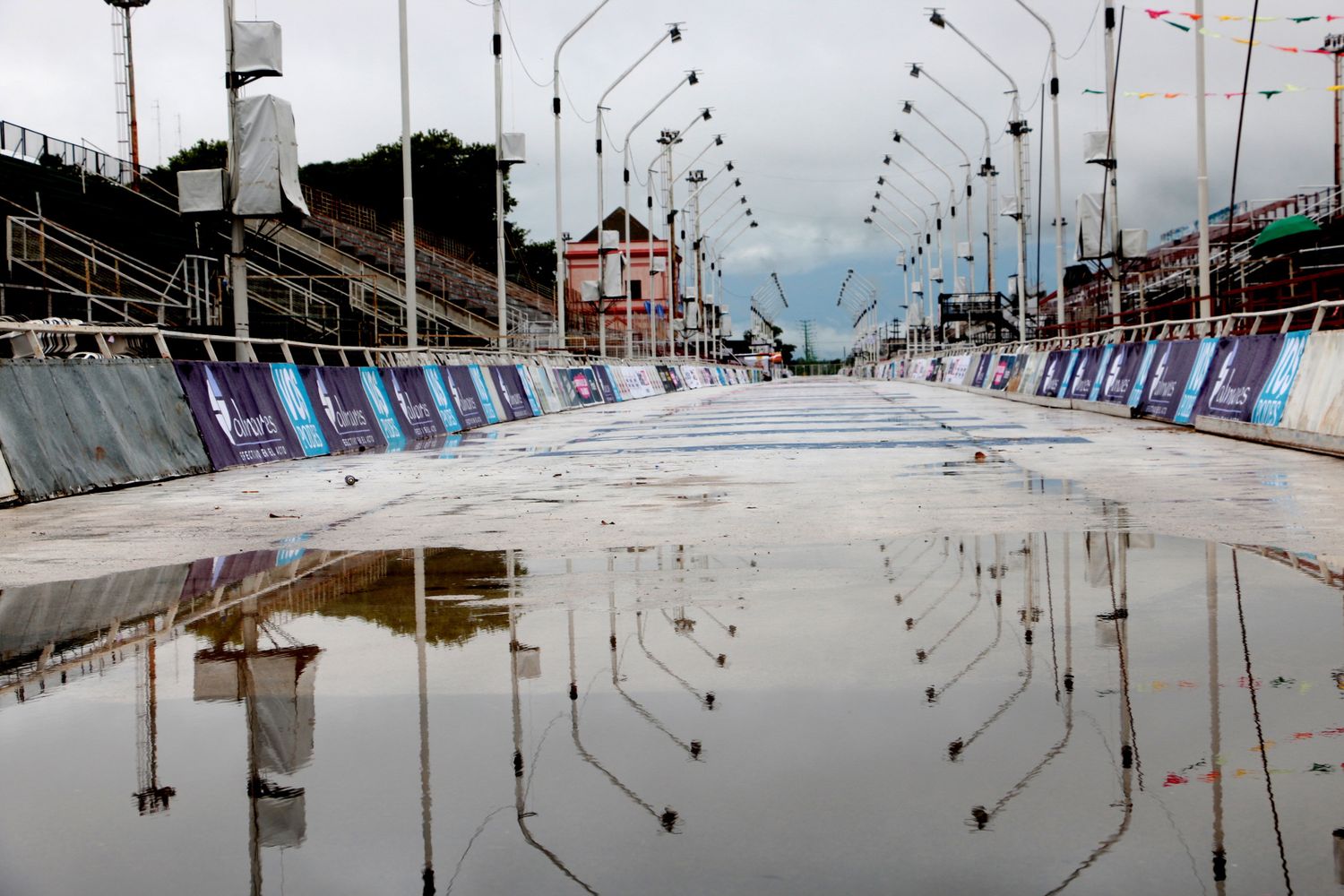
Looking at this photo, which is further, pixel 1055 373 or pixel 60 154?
pixel 60 154

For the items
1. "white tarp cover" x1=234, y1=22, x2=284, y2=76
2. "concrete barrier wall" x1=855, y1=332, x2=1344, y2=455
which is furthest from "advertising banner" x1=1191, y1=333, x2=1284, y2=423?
"white tarp cover" x1=234, y1=22, x2=284, y2=76

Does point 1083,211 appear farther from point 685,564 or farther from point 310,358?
point 685,564

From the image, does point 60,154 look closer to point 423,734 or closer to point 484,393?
point 484,393

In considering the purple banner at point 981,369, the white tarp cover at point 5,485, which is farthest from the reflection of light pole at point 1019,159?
the white tarp cover at point 5,485

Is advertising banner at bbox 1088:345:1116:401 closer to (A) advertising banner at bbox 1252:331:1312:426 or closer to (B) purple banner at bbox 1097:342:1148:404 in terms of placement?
(B) purple banner at bbox 1097:342:1148:404

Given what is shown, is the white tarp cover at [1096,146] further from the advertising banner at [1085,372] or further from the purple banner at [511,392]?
the purple banner at [511,392]

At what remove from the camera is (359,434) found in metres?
20.8

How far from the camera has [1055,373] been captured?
34156 millimetres

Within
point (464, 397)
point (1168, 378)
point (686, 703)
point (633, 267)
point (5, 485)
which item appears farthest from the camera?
point (633, 267)

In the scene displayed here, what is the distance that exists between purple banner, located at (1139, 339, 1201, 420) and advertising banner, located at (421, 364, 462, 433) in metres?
12.2

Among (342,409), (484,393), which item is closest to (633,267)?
(484,393)

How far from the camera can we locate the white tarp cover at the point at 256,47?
20797 millimetres

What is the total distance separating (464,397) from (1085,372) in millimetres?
12968

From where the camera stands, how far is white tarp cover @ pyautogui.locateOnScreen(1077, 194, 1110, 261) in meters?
36.1
